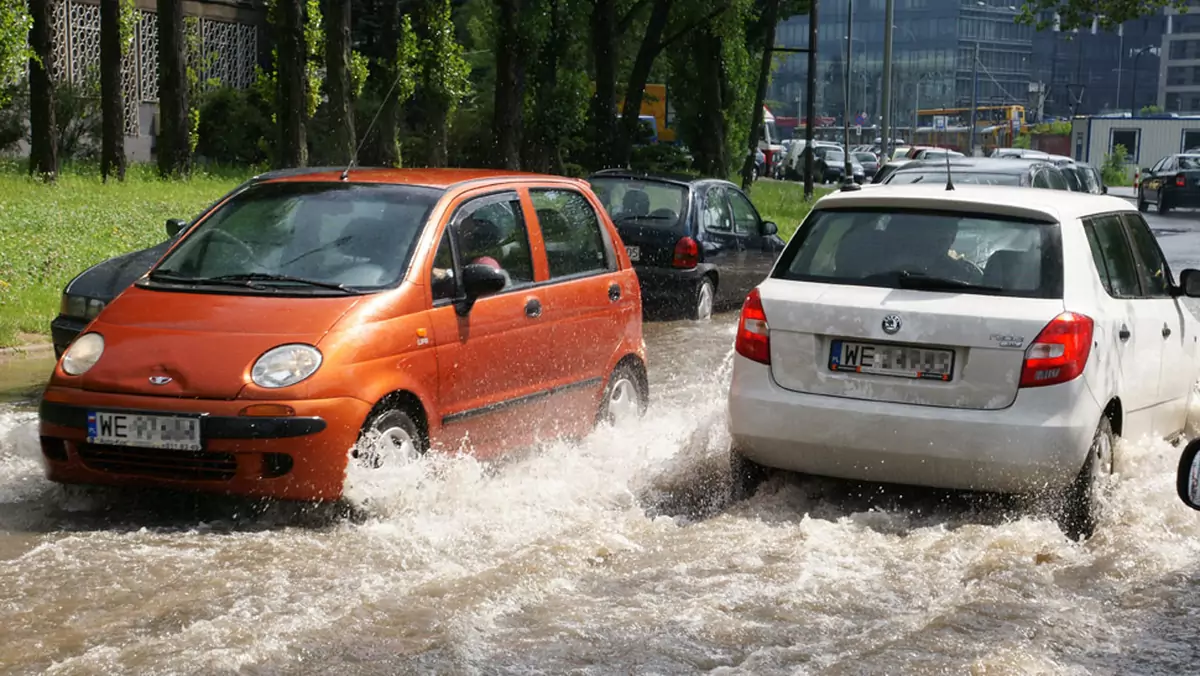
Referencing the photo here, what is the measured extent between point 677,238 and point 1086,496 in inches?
379

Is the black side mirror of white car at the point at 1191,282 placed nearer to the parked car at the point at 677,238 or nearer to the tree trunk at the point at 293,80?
the parked car at the point at 677,238

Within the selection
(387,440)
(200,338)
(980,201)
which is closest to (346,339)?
(387,440)

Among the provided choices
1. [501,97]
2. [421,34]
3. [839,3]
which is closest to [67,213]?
[501,97]

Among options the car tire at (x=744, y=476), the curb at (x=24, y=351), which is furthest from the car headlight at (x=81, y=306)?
the car tire at (x=744, y=476)

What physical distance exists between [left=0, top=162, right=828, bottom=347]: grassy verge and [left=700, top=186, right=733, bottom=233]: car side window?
4.40 metres

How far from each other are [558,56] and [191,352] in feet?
89.0

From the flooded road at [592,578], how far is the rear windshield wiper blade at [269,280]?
0.91m

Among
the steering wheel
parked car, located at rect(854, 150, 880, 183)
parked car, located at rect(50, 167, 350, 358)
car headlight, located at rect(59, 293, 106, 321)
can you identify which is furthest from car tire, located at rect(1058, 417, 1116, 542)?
parked car, located at rect(854, 150, 880, 183)

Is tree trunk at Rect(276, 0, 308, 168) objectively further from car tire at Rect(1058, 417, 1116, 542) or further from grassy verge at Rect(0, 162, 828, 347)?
car tire at Rect(1058, 417, 1116, 542)

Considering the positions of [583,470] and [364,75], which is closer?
[583,470]

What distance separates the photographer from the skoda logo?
24.0 ft

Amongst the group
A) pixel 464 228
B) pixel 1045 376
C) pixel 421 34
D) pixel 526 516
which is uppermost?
pixel 421 34

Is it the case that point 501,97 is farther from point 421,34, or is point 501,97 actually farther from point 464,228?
point 464,228

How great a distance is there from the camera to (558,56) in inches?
1324
